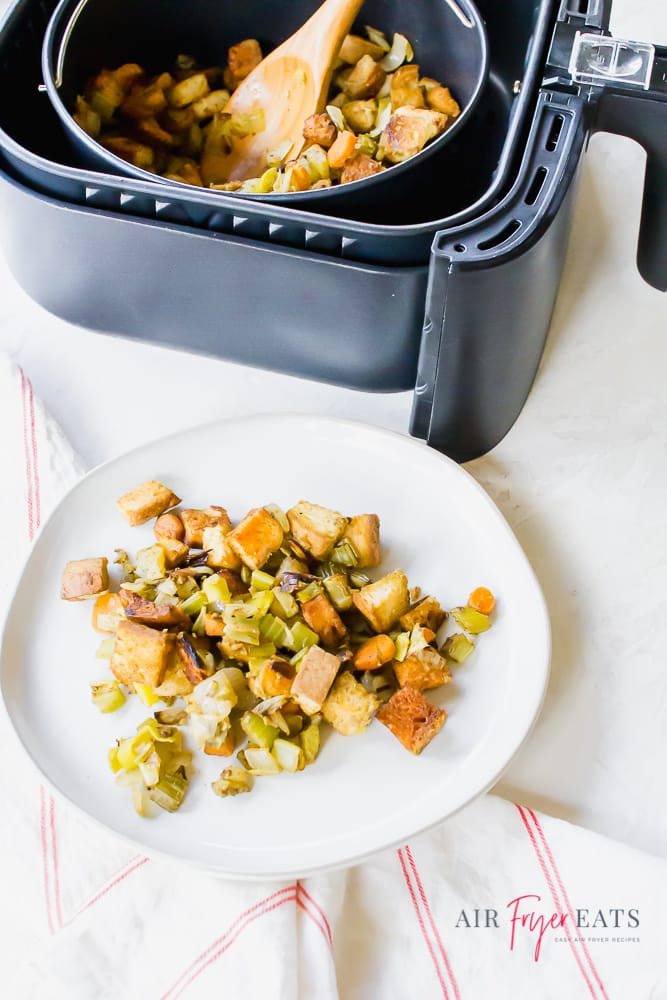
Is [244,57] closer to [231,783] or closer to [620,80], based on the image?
[620,80]

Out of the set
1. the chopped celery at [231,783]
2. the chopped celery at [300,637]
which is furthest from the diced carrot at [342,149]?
the chopped celery at [231,783]

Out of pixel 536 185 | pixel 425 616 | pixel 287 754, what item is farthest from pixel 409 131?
pixel 287 754

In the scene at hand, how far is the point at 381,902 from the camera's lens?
72 cm

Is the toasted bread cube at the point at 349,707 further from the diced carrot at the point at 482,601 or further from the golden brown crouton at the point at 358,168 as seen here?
the golden brown crouton at the point at 358,168

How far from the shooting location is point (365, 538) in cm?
80

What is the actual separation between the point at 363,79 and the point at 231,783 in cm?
64

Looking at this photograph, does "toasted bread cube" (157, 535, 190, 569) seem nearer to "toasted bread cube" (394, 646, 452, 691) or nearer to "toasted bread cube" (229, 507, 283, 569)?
"toasted bread cube" (229, 507, 283, 569)

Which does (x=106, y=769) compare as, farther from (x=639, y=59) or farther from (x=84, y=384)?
(x=639, y=59)

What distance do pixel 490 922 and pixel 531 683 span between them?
0.16m

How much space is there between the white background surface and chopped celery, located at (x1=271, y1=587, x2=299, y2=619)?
0.64ft

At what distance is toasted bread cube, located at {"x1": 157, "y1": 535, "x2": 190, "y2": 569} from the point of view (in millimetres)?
813

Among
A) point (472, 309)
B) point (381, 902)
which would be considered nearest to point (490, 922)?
point (381, 902)

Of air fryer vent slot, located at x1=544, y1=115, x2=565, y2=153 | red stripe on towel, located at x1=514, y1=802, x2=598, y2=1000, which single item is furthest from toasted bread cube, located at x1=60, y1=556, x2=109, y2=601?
air fryer vent slot, located at x1=544, y1=115, x2=565, y2=153

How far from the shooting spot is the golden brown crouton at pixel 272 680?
72 centimetres
